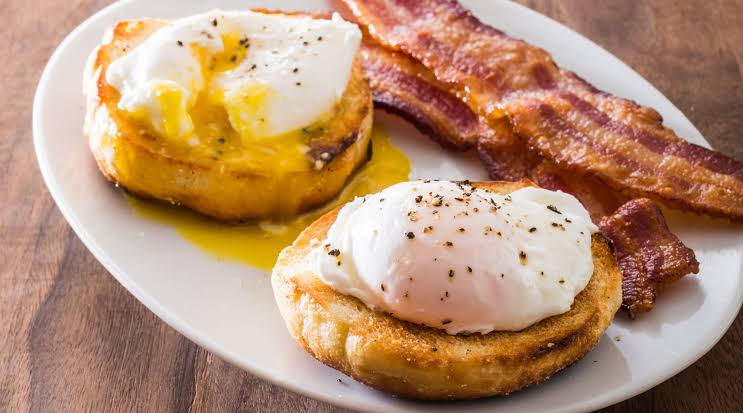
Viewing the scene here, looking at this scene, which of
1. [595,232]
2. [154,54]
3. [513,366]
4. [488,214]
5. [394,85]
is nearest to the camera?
[513,366]

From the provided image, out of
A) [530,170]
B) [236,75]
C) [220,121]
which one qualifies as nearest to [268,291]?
[220,121]

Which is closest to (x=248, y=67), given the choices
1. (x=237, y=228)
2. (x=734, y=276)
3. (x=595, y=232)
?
(x=237, y=228)

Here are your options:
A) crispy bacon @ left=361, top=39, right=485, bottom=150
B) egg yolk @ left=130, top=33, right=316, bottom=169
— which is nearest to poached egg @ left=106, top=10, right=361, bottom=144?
egg yolk @ left=130, top=33, right=316, bottom=169

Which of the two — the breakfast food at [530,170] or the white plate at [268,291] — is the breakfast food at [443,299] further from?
the breakfast food at [530,170]

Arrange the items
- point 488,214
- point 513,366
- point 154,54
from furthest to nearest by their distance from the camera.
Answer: point 154,54 → point 488,214 → point 513,366

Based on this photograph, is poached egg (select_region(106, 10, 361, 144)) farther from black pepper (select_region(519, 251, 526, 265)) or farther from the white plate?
black pepper (select_region(519, 251, 526, 265))

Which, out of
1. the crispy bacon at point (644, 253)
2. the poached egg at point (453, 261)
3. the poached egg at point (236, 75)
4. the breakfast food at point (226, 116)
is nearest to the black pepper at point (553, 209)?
the poached egg at point (453, 261)

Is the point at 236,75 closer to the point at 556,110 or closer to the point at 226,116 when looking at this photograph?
the point at 226,116

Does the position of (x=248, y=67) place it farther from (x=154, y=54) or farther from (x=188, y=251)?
(x=188, y=251)
